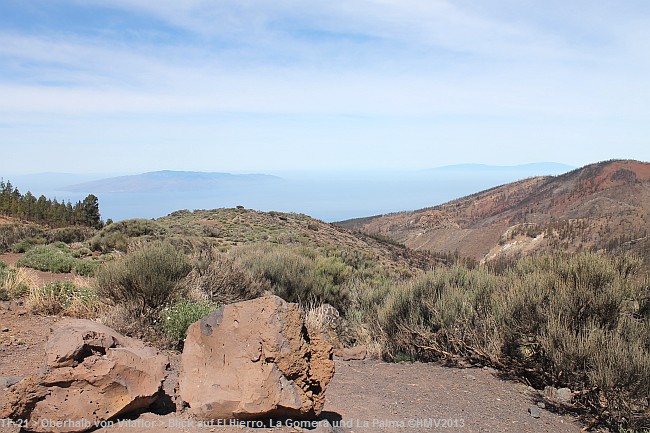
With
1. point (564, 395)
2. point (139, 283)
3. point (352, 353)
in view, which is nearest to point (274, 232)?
point (352, 353)

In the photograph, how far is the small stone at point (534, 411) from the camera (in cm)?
558

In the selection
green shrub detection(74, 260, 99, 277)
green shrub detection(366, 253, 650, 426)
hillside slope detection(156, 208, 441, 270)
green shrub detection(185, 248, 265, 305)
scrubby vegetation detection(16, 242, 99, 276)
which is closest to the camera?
green shrub detection(366, 253, 650, 426)

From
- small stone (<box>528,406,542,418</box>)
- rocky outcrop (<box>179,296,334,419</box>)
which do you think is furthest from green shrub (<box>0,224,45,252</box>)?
small stone (<box>528,406,542,418</box>)

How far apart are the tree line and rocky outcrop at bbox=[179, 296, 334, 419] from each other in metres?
36.0

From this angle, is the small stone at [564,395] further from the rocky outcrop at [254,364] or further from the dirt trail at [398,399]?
the rocky outcrop at [254,364]

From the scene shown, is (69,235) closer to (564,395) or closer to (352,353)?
(352,353)

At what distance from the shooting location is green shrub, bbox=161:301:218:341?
700cm

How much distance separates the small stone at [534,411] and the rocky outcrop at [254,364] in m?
2.93

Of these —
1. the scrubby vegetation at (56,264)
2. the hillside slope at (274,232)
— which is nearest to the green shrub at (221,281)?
the scrubby vegetation at (56,264)

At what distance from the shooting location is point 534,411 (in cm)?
566

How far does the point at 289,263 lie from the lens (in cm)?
1204

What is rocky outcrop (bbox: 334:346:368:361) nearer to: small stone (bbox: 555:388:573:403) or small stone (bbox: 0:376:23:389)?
small stone (bbox: 555:388:573:403)

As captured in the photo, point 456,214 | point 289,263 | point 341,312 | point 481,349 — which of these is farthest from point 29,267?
point 456,214

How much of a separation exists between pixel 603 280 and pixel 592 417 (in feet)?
6.44
